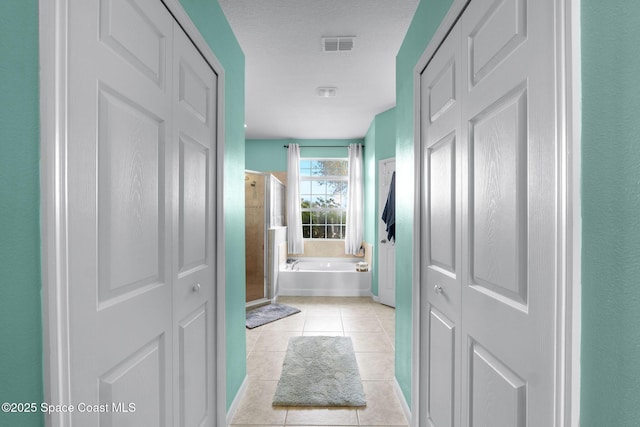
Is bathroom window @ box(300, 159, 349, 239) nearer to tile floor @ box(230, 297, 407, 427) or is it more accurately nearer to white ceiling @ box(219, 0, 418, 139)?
white ceiling @ box(219, 0, 418, 139)

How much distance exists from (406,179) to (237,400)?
180cm

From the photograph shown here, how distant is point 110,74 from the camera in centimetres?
87

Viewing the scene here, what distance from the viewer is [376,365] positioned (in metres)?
2.67

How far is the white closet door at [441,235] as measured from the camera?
4.25 feet

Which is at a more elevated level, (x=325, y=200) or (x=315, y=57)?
(x=315, y=57)

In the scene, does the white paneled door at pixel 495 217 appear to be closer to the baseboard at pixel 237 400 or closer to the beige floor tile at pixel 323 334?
the baseboard at pixel 237 400

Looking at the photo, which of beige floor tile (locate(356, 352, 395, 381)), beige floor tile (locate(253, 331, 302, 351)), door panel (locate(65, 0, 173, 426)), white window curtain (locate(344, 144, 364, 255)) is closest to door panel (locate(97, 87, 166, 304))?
door panel (locate(65, 0, 173, 426))

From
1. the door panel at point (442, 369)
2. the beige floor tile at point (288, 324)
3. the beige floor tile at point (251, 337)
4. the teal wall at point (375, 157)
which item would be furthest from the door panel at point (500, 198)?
the teal wall at point (375, 157)

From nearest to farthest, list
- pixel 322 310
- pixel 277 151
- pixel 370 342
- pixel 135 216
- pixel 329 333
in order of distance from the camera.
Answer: pixel 135 216
pixel 370 342
pixel 329 333
pixel 322 310
pixel 277 151

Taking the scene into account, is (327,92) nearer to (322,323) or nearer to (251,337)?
(322,323)

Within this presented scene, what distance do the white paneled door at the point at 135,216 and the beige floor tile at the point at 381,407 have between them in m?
1.00
